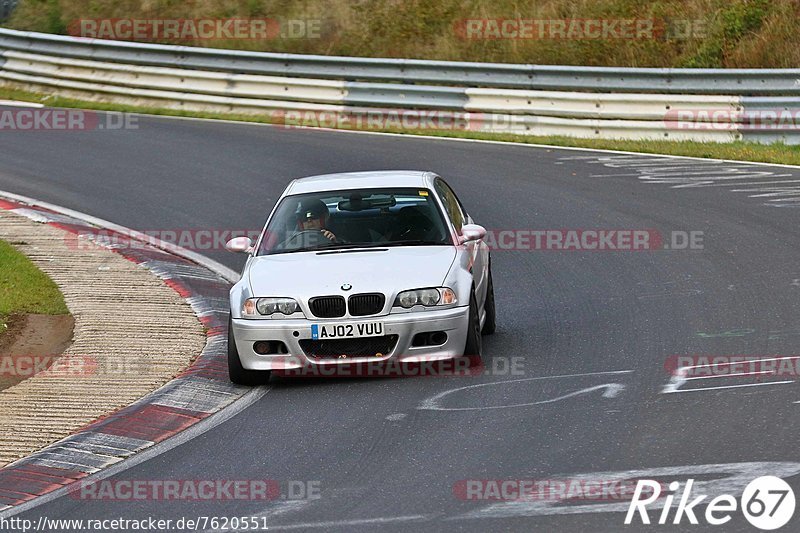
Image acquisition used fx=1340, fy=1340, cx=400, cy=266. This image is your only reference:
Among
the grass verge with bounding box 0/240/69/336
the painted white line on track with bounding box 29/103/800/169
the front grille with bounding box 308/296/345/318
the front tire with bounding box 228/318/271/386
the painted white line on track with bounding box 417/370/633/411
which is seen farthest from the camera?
the painted white line on track with bounding box 29/103/800/169

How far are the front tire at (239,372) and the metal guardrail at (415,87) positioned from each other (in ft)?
40.5

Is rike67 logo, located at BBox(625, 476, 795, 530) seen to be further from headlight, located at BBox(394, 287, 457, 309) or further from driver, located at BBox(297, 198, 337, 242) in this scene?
driver, located at BBox(297, 198, 337, 242)

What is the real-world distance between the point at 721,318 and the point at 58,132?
15.4 metres

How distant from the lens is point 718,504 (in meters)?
6.55

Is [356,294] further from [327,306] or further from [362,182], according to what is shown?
[362,182]

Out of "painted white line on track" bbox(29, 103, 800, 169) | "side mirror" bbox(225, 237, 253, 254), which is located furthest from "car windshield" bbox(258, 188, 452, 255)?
"painted white line on track" bbox(29, 103, 800, 169)

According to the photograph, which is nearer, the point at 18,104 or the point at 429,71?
the point at 429,71

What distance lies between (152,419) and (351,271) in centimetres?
187

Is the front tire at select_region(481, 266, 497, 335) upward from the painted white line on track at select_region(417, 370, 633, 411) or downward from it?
upward

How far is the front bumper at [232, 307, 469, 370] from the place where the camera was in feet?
31.6

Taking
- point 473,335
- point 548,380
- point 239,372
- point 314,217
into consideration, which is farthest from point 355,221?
point 548,380

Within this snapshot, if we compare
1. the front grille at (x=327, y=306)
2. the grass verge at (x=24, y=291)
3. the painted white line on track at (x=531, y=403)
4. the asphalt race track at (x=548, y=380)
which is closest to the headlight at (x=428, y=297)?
the front grille at (x=327, y=306)

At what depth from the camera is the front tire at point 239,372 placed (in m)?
9.80

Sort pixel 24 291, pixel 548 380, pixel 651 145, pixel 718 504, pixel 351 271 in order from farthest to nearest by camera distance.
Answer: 1. pixel 651 145
2. pixel 24 291
3. pixel 351 271
4. pixel 548 380
5. pixel 718 504
